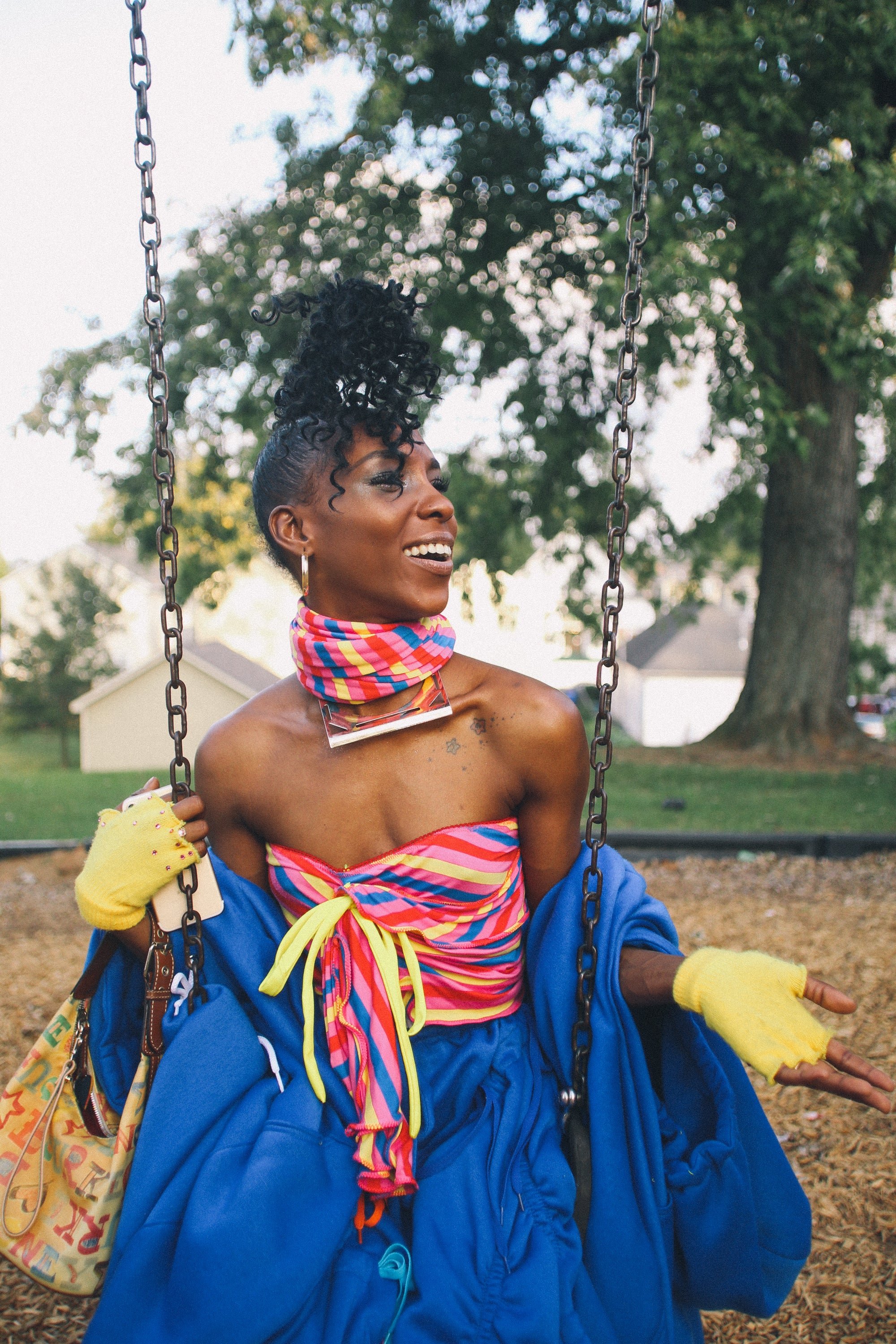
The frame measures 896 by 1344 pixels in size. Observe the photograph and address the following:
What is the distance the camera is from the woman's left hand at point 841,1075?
145 centimetres

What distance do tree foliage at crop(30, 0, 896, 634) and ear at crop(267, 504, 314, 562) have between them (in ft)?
21.7

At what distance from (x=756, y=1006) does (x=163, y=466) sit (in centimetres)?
146

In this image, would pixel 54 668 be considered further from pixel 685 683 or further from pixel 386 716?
pixel 685 683

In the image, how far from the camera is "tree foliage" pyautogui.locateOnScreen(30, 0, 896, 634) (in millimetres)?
7844

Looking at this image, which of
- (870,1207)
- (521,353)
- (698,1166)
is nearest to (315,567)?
(698,1166)

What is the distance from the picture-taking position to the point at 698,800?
8.82 m

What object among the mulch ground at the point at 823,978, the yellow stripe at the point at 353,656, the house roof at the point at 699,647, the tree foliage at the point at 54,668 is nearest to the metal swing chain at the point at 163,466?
the yellow stripe at the point at 353,656

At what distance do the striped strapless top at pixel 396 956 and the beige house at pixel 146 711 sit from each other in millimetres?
11084

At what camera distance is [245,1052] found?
171 centimetres

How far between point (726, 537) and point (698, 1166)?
14860 millimetres

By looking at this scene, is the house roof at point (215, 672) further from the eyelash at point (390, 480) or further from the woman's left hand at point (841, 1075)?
the woman's left hand at point (841, 1075)

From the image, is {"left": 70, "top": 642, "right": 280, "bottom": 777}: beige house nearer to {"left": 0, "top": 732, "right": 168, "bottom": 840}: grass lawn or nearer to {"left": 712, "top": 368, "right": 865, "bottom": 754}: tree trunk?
{"left": 0, "top": 732, "right": 168, "bottom": 840}: grass lawn

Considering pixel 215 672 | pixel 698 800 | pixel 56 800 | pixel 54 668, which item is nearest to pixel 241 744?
pixel 698 800

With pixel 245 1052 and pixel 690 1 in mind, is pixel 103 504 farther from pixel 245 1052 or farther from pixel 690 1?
pixel 245 1052
